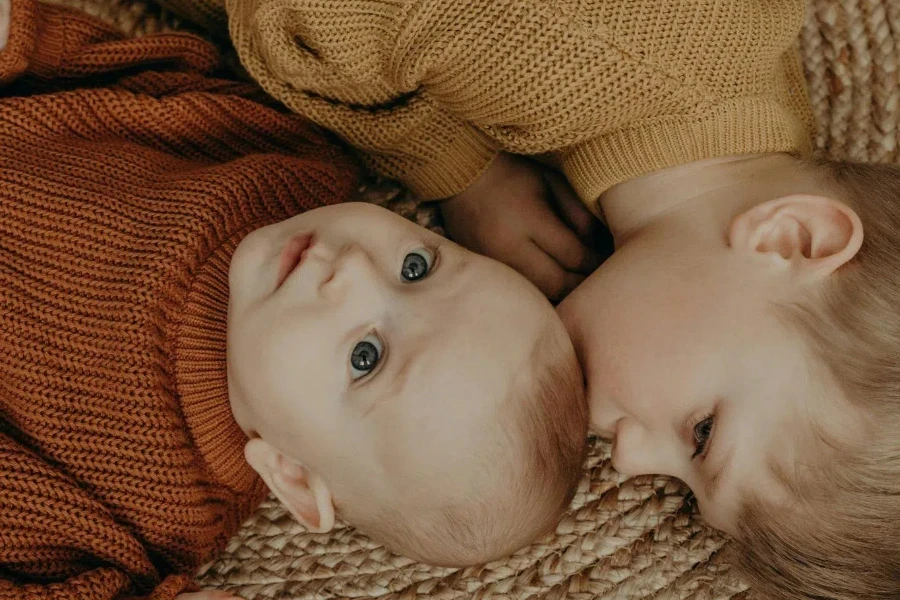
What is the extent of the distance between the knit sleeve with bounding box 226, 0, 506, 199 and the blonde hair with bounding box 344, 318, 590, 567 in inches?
12.8

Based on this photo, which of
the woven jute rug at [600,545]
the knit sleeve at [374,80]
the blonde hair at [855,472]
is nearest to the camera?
the blonde hair at [855,472]

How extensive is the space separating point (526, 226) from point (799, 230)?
37cm

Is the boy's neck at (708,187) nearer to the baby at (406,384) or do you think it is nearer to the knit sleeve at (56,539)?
the baby at (406,384)

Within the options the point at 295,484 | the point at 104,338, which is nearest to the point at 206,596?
the point at 295,484

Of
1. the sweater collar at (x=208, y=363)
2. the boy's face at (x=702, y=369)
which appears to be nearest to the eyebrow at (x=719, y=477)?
the boy's face at (x=702, y=369)

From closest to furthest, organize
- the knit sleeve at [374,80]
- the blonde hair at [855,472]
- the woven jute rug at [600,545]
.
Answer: the blonde hair at [855,472] → the knit sleeve at [374,80] → the woven jute rug at [600,545]

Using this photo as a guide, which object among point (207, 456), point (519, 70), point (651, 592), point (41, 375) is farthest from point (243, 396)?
point (651, 592)

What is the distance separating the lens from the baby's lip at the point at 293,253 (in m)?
0.87

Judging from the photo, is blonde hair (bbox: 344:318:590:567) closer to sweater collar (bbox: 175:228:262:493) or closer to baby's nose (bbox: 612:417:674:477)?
baby's nose (bbox: 612:417:674:477)

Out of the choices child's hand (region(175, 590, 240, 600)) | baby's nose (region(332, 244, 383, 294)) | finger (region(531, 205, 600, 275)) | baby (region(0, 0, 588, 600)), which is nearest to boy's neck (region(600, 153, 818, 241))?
finger (region(531, 205, 600, 275))

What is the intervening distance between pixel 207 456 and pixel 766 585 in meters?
0.65

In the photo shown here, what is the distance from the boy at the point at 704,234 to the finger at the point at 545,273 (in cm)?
11

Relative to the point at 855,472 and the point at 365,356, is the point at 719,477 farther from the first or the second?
the point at 365,356

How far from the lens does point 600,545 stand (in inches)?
42.2
